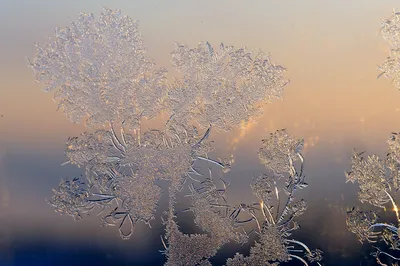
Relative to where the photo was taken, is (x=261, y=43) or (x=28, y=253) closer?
(x=261, y=43)

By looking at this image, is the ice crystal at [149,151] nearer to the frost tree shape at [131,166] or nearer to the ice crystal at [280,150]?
the frost tree shape at [131,166]

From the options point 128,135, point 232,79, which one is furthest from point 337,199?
point 128,135

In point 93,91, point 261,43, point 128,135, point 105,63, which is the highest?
point 261,43

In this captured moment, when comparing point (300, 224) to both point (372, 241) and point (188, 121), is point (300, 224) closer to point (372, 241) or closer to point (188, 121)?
point (372, 241)

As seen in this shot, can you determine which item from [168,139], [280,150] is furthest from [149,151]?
[280,150]

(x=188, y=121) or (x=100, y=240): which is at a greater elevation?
(x=188, y=121)

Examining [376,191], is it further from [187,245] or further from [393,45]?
[187,245]
